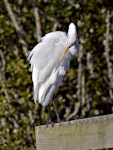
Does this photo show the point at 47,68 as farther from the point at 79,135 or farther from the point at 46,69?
the point at 79,135

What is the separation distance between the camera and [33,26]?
697 cm

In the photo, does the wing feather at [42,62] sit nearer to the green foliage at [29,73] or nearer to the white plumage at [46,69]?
the white plumage at [46,69]

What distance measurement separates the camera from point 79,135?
2.38 m

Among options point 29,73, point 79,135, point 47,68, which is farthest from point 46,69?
point 29,73

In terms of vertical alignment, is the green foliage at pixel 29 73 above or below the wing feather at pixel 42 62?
below

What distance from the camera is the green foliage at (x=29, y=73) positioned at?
20.5 feet

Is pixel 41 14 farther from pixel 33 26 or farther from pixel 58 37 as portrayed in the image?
pixel 58 37

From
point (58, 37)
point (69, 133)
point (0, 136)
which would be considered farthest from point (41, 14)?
point (69, 133)

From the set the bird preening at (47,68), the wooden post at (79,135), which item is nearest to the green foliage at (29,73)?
the bird preening at (47,68)

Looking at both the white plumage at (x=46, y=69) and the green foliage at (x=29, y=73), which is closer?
the white plumage at (x=46, y=69)

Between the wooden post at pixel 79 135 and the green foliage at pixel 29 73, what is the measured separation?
139 inches

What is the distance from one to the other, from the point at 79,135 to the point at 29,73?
4.05 meters

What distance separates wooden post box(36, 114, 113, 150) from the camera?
224cm

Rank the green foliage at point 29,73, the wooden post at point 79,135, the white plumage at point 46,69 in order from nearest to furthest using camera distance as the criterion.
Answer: the wooden post at point 79,135 < the white plumage at point 46,69 < the green foliage at point 29,73
